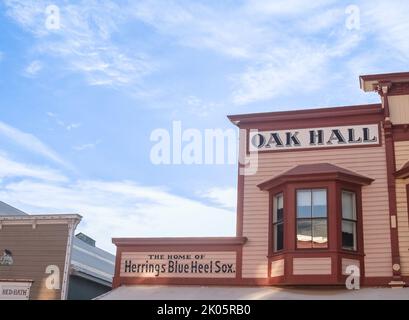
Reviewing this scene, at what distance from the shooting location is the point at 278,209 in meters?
16.1

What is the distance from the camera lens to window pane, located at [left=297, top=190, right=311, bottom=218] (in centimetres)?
1541

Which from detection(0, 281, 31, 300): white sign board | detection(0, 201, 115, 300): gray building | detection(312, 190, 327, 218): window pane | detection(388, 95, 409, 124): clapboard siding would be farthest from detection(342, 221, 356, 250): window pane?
detection(0, 281, 31, 300): white sign board

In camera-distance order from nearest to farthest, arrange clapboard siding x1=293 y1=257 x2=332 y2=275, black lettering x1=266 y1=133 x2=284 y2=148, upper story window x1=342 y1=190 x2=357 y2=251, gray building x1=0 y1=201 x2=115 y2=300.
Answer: clapboard siding x1=293 y1=257 x2=332 y2=275 → upper story window x1=342 y1=190 x2=357 y2=251 → black lettering x1=266 y1=133 x2=284 y2=148 → gray building x1=0 y1=201 x2=115 y2=300

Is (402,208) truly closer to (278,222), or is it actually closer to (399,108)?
(399,108)

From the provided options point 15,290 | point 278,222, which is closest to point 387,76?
point 278,222

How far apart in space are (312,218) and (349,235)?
1061 mm

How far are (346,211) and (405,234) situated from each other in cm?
159

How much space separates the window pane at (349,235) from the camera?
1513 cm

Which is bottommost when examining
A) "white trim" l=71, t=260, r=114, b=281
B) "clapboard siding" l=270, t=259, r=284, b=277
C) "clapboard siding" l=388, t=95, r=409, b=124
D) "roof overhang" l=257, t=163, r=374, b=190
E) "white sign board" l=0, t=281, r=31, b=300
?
"white sign board" l=0, t=281, r=31, b=300

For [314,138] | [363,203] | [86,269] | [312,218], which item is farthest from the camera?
[86,269]

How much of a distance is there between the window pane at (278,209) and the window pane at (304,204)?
1.83ft

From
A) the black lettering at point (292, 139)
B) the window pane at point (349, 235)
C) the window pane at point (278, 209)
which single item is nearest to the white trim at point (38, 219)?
the window pane at point (278, 209)

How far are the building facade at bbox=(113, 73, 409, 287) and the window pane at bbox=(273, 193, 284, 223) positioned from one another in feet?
0.09

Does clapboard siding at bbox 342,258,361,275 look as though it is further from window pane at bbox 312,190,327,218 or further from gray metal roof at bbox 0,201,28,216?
gray metal roof at bbox 0,201,28,216
